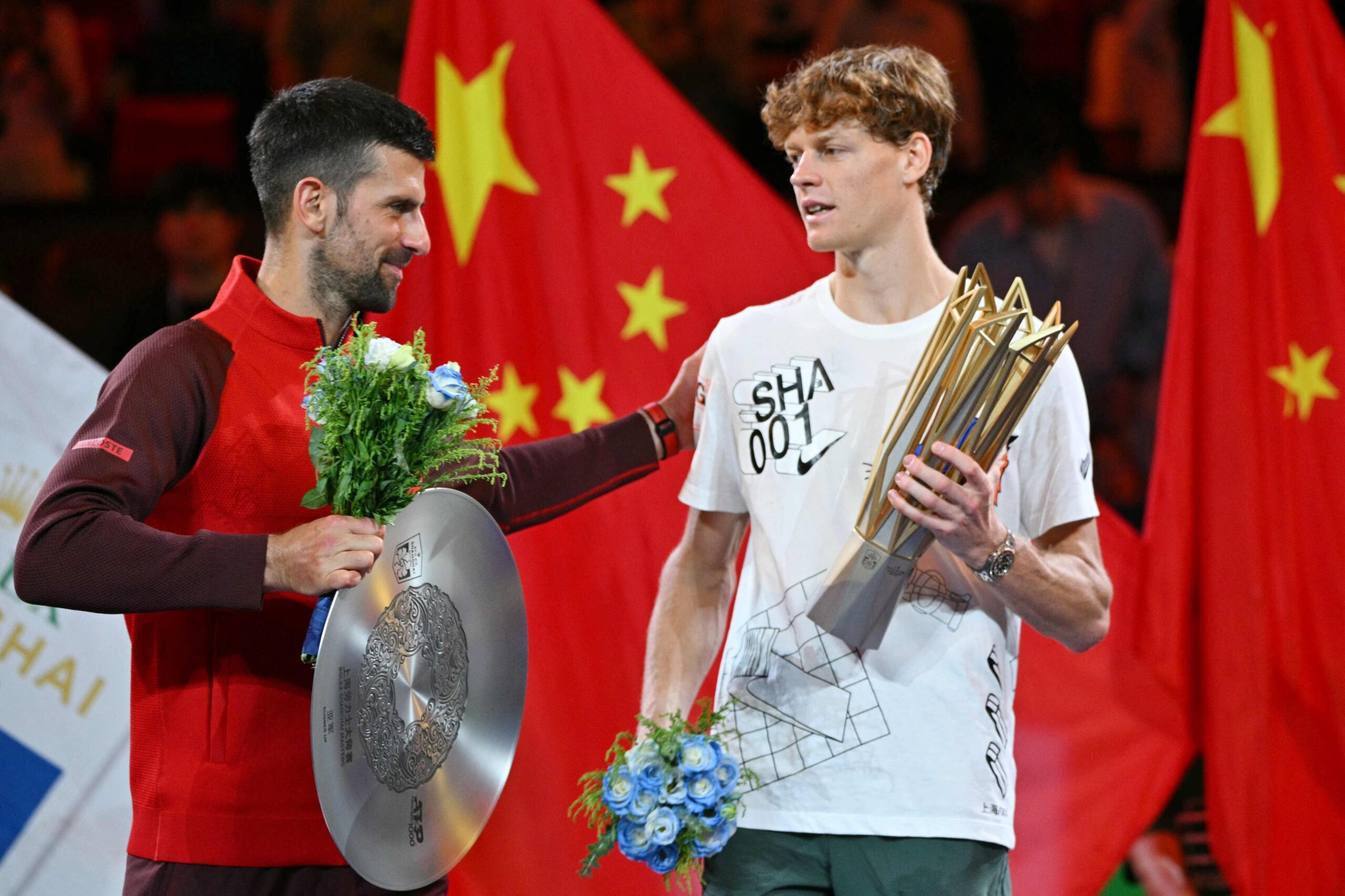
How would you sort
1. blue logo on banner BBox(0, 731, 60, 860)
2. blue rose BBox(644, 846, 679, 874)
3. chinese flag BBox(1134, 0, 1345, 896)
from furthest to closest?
chinese flag BBox(1134, 0, 1345, 896) → blue logo on banner BBox(0, 731, 60, 860) → blue rose BBox(644, 846, 679, 874)

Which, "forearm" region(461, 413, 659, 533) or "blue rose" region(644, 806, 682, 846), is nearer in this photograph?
"blue rose" region(644, 806, 682, 846)

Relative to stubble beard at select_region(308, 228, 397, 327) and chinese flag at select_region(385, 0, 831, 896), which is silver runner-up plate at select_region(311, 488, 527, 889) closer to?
stubble beard at select_region(308, 228, 397, 327)

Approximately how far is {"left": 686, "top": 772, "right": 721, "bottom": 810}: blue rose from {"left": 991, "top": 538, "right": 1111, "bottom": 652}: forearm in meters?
0.59

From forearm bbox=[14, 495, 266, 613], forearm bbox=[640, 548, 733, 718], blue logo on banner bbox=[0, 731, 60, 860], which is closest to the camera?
forearm bbox=[14, 495, 266, 613]

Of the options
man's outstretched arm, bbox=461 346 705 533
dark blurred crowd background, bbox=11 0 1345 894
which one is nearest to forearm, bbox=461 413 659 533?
man's outstretched arm, bbox=461 346 705 533

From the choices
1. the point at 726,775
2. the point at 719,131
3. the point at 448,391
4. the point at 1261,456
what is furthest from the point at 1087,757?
the point at 719,131

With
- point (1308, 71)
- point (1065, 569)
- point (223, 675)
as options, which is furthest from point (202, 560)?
point (1308, 71)

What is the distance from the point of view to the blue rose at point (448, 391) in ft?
7.55

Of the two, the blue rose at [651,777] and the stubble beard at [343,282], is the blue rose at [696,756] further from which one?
the stubble beard at [343,282]

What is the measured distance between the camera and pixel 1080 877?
3.68m

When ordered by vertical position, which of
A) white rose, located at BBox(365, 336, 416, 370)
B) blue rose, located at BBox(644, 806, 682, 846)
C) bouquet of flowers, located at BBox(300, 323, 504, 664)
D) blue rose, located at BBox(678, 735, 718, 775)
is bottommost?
blue rose, located at BBox(644, 806, 682, 846)

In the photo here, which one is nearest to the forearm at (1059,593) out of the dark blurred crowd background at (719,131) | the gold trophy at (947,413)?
the gold trophy at (947,413)

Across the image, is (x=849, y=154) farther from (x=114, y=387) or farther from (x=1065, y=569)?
(x=114, y=387)

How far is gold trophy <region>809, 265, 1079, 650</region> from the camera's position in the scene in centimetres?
229
